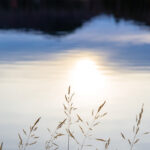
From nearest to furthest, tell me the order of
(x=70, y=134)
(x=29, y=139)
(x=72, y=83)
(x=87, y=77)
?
(x=70, y=134) < (x=29, y=139) < (x=72, y=83) < (x=87, y=77)

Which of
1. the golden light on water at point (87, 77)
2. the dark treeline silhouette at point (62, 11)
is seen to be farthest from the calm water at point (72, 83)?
the dark treeline silhouette at point (62, 11)

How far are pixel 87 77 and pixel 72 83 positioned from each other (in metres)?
1.08

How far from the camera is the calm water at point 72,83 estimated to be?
6.73 meters

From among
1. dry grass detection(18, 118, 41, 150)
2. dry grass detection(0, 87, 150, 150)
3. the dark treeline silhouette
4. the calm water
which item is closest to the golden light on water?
the calm water

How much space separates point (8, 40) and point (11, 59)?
4660 mm

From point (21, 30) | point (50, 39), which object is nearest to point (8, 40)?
point (50, 39)

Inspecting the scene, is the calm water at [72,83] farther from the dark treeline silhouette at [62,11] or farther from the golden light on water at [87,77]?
the dark treeline silhouette at [62,11]

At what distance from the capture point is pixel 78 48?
1645cm

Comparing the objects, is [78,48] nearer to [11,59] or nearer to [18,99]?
[11,59]

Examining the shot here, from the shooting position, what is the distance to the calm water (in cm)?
673

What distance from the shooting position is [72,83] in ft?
32.0

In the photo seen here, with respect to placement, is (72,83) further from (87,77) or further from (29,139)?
(29,139)

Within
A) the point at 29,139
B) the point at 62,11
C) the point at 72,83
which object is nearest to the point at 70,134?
the point at 29,139

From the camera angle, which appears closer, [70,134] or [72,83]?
[70,134]
